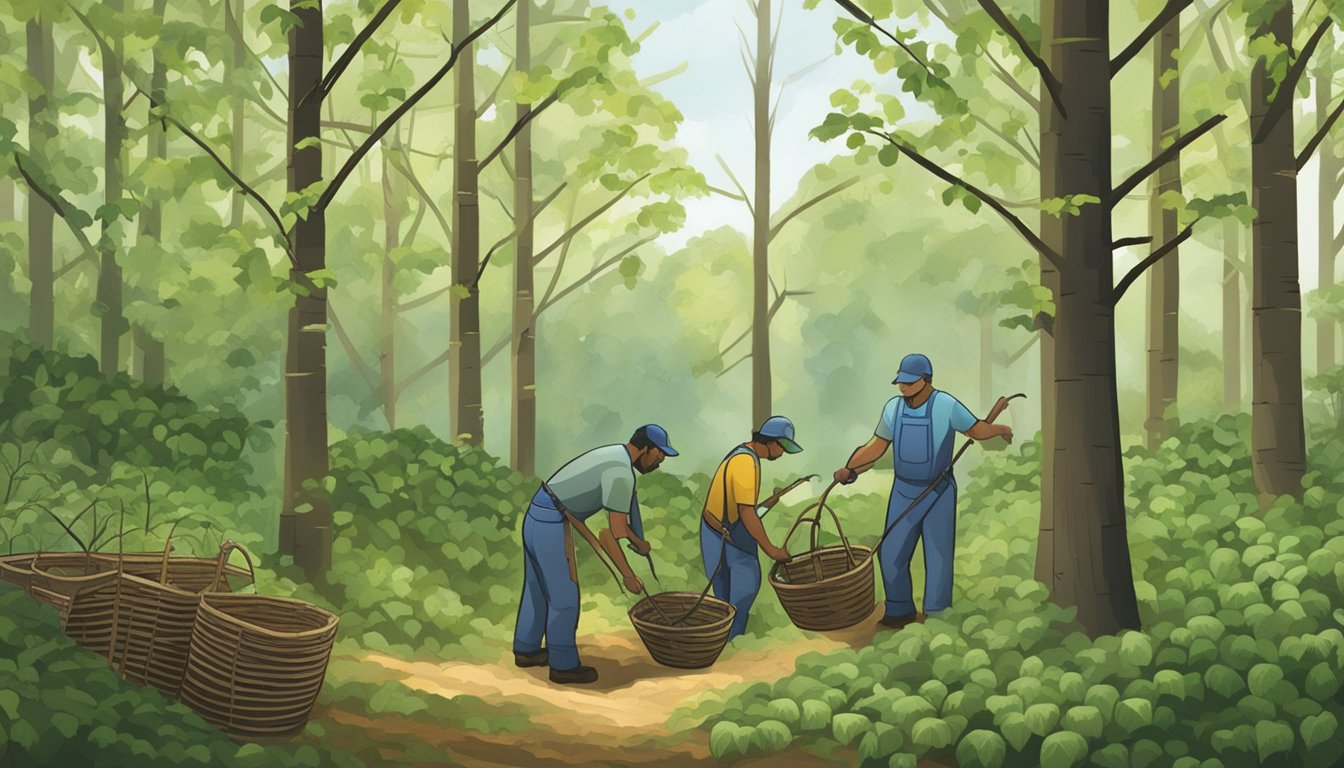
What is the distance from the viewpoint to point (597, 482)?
338 inches

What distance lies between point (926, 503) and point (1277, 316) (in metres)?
3.09

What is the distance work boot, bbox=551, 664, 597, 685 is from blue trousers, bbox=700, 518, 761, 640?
1540mm

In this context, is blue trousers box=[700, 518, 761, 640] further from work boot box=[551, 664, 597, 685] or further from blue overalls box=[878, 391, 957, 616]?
work boot box=[551, 664, 597, 685]

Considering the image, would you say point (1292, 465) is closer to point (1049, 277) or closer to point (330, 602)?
point (1049, 277)

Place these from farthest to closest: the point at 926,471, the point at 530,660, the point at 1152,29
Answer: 1. the point at 926,471
2. the point at 530,660
3. the point at 1152,29

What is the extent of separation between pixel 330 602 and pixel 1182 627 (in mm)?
6030

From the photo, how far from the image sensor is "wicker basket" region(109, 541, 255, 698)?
258 inches

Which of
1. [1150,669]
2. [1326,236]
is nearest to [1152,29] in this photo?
[1150,669]

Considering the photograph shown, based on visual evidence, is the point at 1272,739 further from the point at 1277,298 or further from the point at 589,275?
the point at 589,275

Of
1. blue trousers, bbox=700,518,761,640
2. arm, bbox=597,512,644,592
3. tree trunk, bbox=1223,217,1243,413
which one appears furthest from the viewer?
tree trunk, bbox=1223,217,1243,413

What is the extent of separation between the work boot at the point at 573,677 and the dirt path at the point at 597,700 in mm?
84

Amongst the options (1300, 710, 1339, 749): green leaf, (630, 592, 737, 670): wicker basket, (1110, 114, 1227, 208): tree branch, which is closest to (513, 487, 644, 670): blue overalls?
(630, 592, 737, 670): wicker basket

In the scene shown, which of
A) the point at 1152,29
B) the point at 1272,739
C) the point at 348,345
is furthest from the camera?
the point at 348,345

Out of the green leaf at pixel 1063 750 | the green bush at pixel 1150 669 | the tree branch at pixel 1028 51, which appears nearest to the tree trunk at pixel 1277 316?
the green bush at pixel 1150 669
